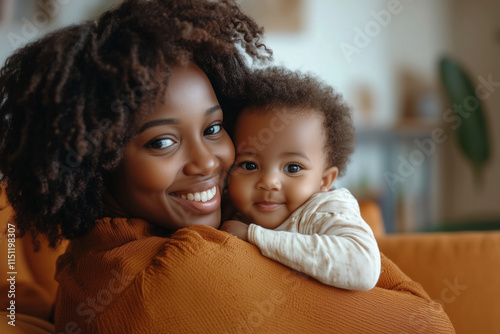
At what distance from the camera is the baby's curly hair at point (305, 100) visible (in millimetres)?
1167

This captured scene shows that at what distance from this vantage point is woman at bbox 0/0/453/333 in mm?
890

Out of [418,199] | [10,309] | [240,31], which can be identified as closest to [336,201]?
[240,31]

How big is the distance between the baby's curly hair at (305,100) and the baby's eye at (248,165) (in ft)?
0.41

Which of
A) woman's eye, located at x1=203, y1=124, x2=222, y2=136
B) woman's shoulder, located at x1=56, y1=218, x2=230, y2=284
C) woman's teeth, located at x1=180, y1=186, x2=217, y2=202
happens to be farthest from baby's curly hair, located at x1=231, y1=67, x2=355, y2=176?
woman's shoulder, located at x1=56, y1=218, x2=230, y2=284

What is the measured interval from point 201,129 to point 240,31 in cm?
27

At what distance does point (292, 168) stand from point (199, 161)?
224 mm

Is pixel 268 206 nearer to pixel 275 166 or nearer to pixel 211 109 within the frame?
pixel 275 166

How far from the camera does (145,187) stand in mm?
1037

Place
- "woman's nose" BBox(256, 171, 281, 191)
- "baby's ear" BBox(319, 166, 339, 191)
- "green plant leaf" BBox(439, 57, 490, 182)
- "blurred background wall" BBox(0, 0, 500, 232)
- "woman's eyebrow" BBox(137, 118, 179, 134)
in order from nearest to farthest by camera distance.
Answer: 1. "woman's eyebrow" BBox(137, 118, 179, 134)
2. "woman's nose" BBox(256, 171, 281, 191)
3. "baby's ear" BBox(319, 166, 339, 191)
4. "blurred background wall" BBox(0, 0, 500, 232)
5. "green plant leaf" BBox(439, 57, 490, 182)

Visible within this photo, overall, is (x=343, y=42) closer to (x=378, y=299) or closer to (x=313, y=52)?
(x=313, y=52)

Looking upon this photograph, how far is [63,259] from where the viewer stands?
1109 millimetres

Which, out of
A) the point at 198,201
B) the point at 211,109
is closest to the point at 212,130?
the point at 211,109

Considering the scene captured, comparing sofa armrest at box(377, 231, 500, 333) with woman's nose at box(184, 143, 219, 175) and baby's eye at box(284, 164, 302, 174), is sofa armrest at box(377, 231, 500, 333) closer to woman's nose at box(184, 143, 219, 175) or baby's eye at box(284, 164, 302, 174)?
baby's eye at box(284, 164, 302, 174)

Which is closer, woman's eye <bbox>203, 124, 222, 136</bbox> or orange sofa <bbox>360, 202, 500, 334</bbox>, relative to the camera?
woman's eye <bbox>203, 124, 222, 136</bbox>
